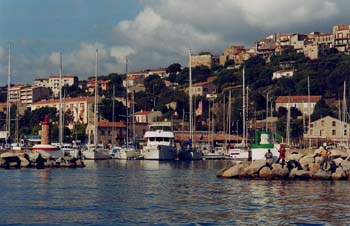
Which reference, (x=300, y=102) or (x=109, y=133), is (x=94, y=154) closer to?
(x=109, y=133)

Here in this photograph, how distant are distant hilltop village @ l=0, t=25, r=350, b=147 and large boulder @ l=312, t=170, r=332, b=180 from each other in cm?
4272

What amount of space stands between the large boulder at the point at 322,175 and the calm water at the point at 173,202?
1920 mm

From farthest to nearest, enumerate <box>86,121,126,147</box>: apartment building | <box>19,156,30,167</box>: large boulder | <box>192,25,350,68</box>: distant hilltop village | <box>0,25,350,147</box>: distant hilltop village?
<box>192,25,350,68</box>: distant hilltop village
<box>0,25,350,147</box>: distant hilltop village
<box>86,121,126,147</box>: apartment building
<box>19,156,30,167</box>: large boulder

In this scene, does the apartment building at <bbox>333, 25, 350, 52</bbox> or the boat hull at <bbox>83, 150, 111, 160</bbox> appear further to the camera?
the apartment building at <bbox>333, 25, 350, 52</bbox>

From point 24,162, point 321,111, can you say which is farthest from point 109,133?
point 24,162

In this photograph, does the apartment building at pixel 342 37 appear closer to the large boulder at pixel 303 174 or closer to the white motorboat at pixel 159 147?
the white motorboat at pixel 159 147

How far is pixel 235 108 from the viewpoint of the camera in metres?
112

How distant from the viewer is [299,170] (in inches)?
1560

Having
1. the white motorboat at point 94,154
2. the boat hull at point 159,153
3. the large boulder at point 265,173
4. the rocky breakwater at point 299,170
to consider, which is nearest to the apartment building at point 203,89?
the white motorboat at point 94,154

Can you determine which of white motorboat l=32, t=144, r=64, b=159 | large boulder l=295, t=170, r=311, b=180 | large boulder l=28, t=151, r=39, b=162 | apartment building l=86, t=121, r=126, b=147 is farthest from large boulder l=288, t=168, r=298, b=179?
apartment building l=86, t=121, r=126, b=147

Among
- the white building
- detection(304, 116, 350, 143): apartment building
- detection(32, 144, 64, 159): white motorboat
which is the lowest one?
detection(32, 144, 64, 159): white motorboat

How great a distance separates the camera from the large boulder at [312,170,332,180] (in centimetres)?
3900

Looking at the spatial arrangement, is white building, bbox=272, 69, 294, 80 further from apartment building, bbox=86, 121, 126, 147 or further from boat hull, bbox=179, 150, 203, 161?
boat hull, bbox=179, 150, 203, 161

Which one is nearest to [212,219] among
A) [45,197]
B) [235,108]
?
[45,197]
